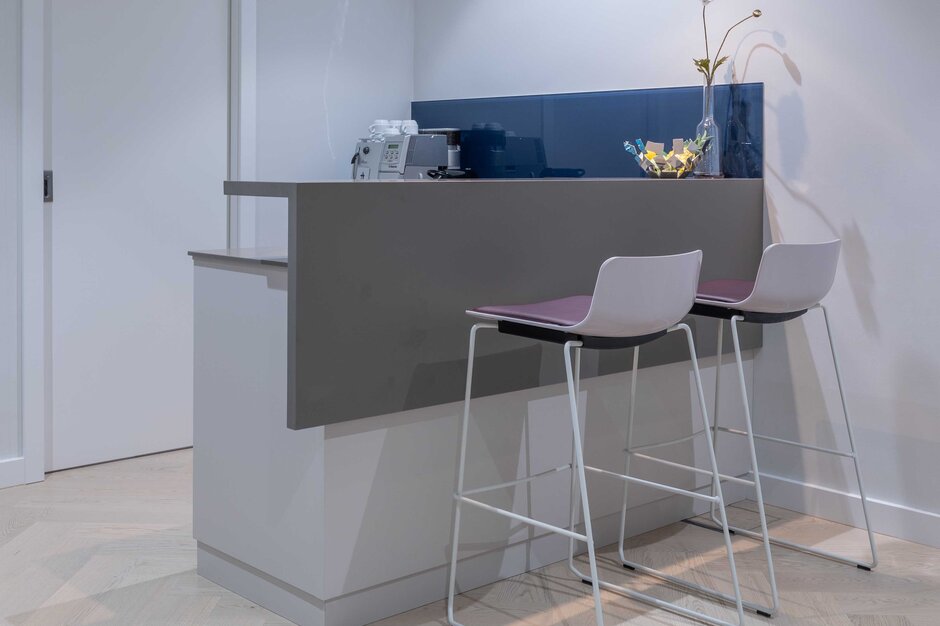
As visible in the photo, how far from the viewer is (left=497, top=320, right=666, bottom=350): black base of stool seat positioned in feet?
7.57

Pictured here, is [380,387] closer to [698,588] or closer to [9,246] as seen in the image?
[698,588]

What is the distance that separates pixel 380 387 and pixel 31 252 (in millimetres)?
1825

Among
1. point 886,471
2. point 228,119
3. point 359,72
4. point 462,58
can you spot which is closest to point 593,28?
point 462,58

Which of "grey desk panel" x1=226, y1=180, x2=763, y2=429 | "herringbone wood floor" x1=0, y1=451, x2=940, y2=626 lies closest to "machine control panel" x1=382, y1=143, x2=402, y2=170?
"grey desk panel" x1=226, y1=180, x2=763, y2=429

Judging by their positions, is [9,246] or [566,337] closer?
[566,337]

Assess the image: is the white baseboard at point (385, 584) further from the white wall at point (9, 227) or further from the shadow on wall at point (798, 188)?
the white wall at point (9, 227)

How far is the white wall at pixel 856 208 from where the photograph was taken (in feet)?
10.4

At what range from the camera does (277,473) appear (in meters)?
2.49

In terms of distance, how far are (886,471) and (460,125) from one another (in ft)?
7.58

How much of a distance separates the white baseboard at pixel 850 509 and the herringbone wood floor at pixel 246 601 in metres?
0.04

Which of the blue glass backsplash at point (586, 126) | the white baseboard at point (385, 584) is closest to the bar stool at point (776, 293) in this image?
the white baseboard at point (385, 584)

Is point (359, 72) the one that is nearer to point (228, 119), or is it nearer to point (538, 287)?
point (228, 119)

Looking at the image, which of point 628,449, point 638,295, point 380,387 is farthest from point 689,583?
point 380,387

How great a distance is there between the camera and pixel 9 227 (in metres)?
3.57
